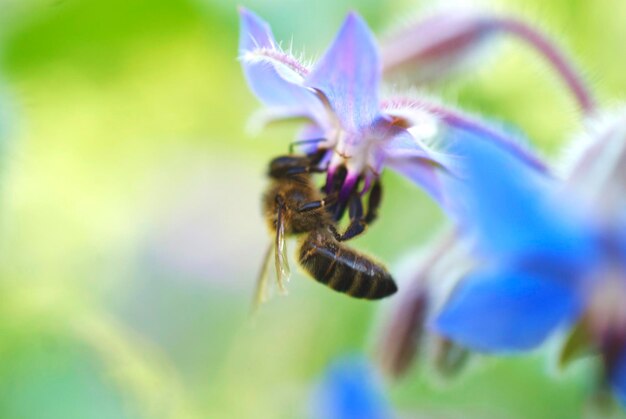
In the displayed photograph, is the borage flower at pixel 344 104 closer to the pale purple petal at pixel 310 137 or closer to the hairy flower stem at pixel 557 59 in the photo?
the pale purple petal at pixel 310 137

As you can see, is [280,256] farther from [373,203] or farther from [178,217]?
[178,217]

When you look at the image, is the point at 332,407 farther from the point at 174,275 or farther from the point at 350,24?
the point at 174,275

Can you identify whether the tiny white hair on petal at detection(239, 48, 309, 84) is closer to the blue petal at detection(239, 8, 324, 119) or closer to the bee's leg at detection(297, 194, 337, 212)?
the blue petal at detection(239, 8, 324, 119)

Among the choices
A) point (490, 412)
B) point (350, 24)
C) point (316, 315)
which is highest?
point (316, 315)

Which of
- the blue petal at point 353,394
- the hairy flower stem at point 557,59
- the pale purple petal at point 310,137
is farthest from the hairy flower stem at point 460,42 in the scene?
the blue petal at point 353,394

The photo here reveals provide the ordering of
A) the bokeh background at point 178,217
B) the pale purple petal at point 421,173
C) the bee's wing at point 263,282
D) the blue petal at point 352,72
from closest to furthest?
the blue petal at point 352,72 < the pale purple petal at point 421,173 < the bee's wing at point 263,282 < the bokeh background at point 178,217

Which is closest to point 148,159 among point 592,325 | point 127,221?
point 127,221

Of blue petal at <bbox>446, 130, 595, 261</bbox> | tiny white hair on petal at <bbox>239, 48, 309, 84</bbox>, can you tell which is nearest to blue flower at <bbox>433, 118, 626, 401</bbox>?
blue petal at <bbox>446, 130, 595, 261</bbox>
